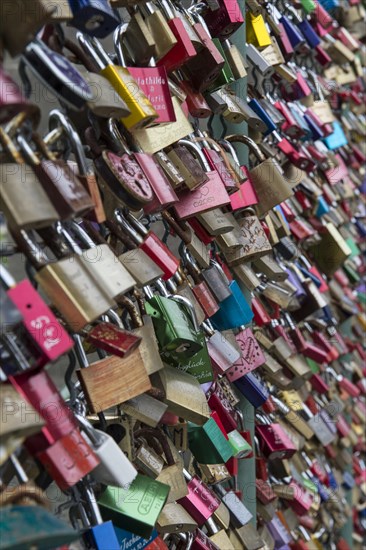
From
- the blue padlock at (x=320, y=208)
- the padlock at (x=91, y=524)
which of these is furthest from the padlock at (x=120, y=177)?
the blue padlock at (x=320, y=208)

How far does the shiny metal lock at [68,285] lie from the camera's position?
3.35ft

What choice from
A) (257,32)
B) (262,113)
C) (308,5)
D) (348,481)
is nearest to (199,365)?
(262,113)

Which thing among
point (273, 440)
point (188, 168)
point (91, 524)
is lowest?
point (273, 440)

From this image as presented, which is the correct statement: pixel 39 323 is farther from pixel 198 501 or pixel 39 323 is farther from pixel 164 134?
pixel 198 501

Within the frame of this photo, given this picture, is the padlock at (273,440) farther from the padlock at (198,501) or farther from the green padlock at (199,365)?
the green padlock at (199,365)

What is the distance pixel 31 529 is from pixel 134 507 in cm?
40

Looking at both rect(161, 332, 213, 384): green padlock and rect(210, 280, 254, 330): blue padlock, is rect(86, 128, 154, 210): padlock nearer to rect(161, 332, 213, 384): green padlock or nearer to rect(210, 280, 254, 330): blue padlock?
rect(161, 332, 213, 384): green padlock

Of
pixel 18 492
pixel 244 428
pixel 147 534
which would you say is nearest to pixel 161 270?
pixel 147 534

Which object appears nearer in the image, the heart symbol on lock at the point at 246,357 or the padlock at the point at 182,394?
the padlock at the point at 182,394

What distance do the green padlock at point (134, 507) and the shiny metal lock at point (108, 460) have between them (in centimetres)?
11

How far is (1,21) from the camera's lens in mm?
942

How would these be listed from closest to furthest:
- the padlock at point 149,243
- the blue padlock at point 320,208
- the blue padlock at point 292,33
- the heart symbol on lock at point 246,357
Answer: the padlock at point 149,243 → the heart symbol on lock at point 246,357 → the blue padlock at point 292,33 → the blue padlock at point 320,208

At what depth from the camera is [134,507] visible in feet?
4.07

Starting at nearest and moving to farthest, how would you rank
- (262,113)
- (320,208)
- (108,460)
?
1. (108,460)
2. (262,113)
3. (320,208)
